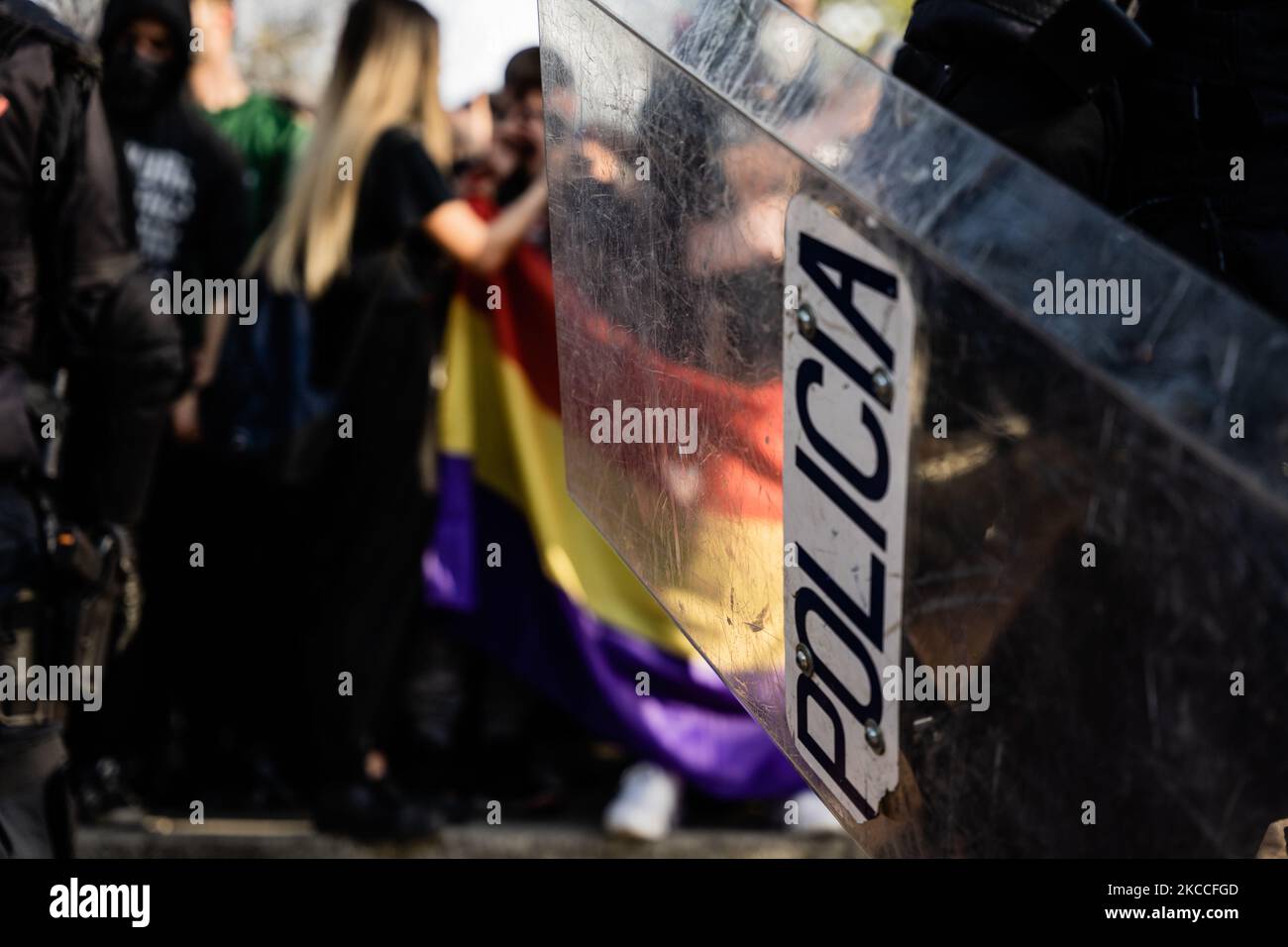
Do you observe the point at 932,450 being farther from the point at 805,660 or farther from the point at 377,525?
the point at 377,525

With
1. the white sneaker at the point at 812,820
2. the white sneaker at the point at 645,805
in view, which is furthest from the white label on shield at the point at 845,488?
the white sneaker at the point at 812,820

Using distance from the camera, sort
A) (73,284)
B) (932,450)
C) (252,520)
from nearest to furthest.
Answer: (932,450)
(73,284)
(252,520)

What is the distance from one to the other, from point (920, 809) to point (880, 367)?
1.11ft

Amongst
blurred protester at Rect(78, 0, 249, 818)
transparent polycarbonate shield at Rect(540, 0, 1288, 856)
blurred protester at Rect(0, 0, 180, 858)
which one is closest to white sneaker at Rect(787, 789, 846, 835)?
blurred protester at Rect(78, 0, 249, 818)

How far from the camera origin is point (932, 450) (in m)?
1.04

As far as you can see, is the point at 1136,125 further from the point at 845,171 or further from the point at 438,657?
the point at 438,657

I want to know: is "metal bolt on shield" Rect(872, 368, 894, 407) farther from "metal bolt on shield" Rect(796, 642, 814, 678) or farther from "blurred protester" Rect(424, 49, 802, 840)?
"blurred protester" Rect(424, 49, 802, 840)

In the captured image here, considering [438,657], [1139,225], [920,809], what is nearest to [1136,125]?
[1139,225]

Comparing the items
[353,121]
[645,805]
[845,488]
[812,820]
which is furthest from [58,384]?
[812,820]

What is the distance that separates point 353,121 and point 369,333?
53 cm

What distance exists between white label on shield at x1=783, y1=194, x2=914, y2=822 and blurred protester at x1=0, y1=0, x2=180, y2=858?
1.37 metres

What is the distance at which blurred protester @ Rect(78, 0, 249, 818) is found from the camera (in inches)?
149

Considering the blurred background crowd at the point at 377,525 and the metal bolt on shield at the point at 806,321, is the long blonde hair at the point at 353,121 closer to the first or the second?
the blurred background crowd at the point at 377,525

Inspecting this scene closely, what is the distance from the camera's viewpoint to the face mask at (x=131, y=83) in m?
3.75
